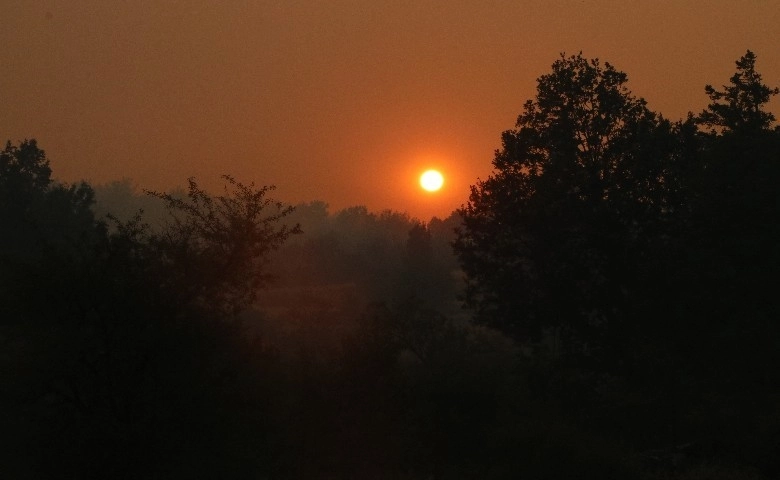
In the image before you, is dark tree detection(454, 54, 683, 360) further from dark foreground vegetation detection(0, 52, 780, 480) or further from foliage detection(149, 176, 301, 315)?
foliage detection(149, 176, 301, 315)

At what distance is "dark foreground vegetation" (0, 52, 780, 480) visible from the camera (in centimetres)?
2277

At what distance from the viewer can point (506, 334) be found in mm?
39688

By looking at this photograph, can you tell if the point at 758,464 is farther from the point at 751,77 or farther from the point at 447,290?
the point at 447,290

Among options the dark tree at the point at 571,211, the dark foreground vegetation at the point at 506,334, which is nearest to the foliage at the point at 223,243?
the dark foreground vegetation at the point at 506,334

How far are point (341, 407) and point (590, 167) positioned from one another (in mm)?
15798

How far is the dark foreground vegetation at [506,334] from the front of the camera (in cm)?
2277

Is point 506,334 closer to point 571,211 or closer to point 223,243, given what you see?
point 571,211

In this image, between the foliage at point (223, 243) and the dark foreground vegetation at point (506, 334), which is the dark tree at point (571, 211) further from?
the foliage at point (223, 243)

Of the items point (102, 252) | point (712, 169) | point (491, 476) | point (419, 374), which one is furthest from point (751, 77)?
point (102, 252)

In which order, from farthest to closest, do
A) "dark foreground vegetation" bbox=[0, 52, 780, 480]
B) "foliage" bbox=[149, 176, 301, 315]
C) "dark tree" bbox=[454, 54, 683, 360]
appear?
"dark tree" bbox=[454, 54, 683, 360] → "foliage" bbox=[149, 176, 301, 315] → "dark foreground vegetation" bbox=[0, 52, 780, 480]

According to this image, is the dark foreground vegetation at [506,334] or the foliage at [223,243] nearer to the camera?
the dark foreground vegetation at [506,334]

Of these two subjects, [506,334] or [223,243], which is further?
[506,334]

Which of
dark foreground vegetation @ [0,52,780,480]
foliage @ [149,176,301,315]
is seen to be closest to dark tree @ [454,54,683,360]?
dark foreground vegetation @ [0,52,780,480]

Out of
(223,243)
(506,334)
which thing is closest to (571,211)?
(506,334)
